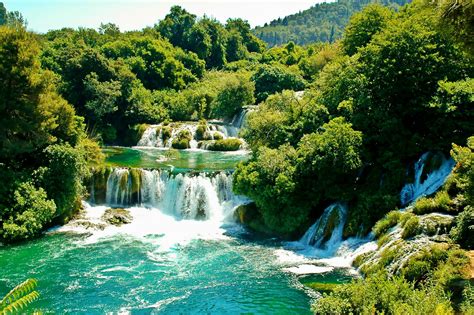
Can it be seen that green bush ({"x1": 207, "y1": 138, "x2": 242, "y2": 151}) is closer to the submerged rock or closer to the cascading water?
the cascading water

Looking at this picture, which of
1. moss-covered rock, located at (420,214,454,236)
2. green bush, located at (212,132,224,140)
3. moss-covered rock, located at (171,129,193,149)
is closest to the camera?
moss-covered rock, located at (420,214,454,236)

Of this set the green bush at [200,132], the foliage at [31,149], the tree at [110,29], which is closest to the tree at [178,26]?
the tree at [110,29]

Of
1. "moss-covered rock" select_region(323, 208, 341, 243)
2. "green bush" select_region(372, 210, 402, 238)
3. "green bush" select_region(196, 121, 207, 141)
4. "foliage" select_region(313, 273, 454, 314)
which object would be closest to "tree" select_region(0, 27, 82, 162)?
"moss-covered rock" select_region(323, 208, 341, 243)

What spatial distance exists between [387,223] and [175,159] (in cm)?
1973

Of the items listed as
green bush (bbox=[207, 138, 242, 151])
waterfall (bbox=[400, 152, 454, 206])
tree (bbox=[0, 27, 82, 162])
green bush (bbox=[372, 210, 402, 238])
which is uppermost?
tree (bbox=[0, 27, 82, 162])

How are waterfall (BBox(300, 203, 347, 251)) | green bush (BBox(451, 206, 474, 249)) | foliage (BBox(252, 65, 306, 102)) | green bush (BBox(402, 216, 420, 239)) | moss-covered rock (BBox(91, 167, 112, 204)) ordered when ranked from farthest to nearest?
foliage (BBox(252, 65, 306, 102)), moss-covered rock (BBox(91, 167, 112, 204)), waterfall (BBox(300, 203, 347, 251)), green bush (BBox(402, 216, 420, 239)), green bush (BBox(451, 206, 474, 249))

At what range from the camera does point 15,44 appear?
24.3 meters

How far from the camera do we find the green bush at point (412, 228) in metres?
18.3

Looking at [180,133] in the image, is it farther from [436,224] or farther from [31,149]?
[436,224]

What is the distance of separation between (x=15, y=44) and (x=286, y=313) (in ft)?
63.1

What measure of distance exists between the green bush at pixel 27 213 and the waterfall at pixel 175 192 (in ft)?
17.6

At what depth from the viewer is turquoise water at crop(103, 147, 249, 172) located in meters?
33.0

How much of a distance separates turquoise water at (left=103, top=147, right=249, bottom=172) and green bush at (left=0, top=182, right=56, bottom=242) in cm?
826

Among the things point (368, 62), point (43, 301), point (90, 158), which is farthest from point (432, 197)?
point (90, 158)
